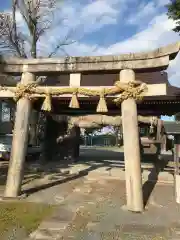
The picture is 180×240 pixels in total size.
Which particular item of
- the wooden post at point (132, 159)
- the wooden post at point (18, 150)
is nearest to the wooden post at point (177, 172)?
the wooden post at point (132, 159)

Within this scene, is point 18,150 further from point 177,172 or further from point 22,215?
point 177,172

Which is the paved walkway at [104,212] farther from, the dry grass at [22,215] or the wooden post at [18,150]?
the wooden post at [18,150]

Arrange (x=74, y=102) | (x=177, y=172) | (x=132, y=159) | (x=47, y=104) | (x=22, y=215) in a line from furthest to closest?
(x=177, y=172), (x=47, y=104), (x=74, y=102), (x=132, y=159), (x=22, y=215)

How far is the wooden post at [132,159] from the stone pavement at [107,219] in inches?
11.6

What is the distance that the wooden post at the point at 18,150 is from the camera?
6688 mm

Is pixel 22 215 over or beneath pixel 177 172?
beneath

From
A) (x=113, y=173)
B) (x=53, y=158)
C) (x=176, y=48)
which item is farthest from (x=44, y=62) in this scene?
(x=53, y=158)

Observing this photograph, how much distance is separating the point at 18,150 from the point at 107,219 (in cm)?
295

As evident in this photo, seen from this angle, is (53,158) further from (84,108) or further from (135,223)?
(135,223)

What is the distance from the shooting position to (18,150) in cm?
679

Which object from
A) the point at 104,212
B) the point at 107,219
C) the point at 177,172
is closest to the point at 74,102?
the point at 104,212

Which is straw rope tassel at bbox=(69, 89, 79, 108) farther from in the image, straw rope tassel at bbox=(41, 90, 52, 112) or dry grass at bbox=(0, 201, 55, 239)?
dry grass at bbox=(0, 201, 55, 239)

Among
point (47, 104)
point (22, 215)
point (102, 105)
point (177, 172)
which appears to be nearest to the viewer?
point (22, 215)

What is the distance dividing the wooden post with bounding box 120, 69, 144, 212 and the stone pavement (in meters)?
0.30
